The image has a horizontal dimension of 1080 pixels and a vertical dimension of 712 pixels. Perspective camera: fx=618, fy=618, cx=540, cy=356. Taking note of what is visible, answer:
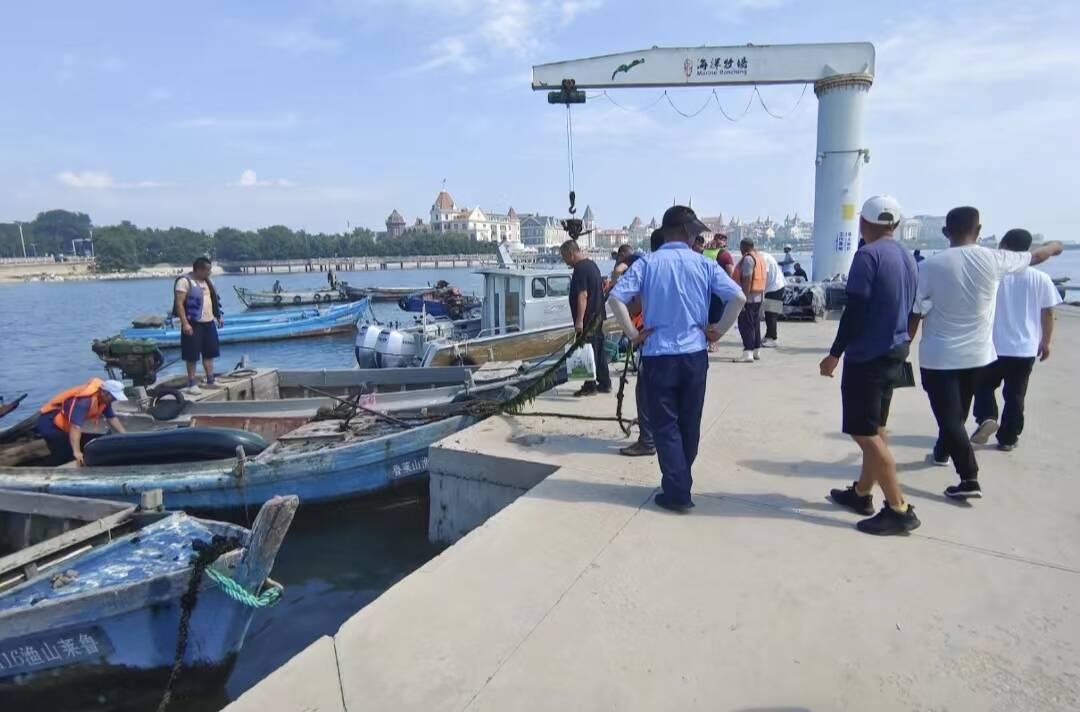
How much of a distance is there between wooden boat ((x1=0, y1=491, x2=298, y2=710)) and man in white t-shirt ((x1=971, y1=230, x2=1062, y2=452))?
5.10 m

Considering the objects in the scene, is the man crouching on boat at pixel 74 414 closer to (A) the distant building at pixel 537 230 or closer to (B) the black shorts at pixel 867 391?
(B) the black shorts at pixel 867 391

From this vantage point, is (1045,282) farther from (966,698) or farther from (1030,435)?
(966,698)

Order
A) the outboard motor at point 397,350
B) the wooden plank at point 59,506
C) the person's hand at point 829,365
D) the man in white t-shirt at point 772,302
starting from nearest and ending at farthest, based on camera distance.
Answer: the person's hand at point 829,365 < the wooden plank at point 59,506 < the man in white t-shirt at point 772,302 < the outboard motor at point 397,350

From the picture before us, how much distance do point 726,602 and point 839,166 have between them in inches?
544

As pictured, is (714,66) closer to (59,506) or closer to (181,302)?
(181,302)

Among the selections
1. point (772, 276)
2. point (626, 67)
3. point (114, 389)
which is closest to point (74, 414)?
point (114, 389)

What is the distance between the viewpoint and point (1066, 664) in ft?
7.80

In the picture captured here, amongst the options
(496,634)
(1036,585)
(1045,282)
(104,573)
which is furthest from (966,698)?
(104,573)

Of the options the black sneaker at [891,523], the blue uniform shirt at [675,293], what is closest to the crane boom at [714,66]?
the blue uniform shirt at [675,293]

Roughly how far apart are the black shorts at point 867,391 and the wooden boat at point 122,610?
3111 mm

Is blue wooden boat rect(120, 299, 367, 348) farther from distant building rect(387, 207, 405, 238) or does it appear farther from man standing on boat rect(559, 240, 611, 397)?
distant building rect(387, 207, 405, 238)

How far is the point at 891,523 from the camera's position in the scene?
3.40 m

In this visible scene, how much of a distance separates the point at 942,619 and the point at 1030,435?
3506 millimetres

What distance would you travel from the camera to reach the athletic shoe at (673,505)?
3.76 m
